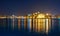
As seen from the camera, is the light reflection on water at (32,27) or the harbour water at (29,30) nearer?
the harbour water at (29,30)

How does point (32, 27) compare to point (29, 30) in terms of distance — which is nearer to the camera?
point (29, 30)

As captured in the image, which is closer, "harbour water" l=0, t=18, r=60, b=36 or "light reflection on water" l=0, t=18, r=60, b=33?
"harbour water" l=0, t=18, r=60, b=36
